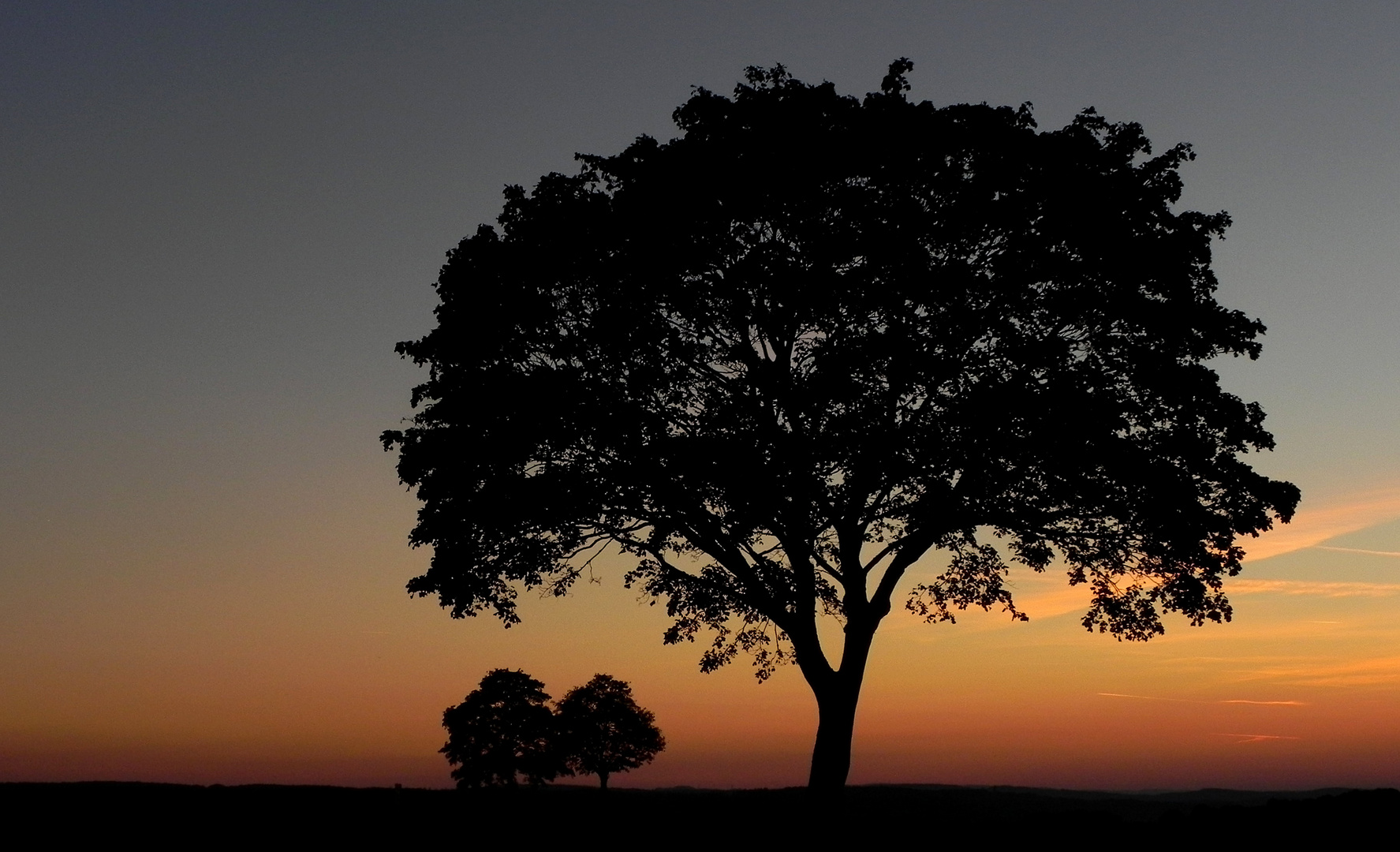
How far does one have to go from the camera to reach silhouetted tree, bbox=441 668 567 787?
71250mm

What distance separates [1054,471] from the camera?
1016 inches

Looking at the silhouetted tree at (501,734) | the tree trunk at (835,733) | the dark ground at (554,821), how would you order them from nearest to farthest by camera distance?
1. the dark ground at (554,821)
2. the tree trunk at (835,733)
3. the silhouetted tree at (501,734)

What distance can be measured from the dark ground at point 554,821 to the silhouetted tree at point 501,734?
44703 millimetres

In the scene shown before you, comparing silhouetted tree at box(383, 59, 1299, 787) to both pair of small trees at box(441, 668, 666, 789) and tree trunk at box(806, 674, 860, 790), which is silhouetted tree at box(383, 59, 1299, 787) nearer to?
tree trunk at box(806, 674, 860, 790)

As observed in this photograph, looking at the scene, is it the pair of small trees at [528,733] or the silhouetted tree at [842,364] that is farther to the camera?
the pair of small trees at [528,733]

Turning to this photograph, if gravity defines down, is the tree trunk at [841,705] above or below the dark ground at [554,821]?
above

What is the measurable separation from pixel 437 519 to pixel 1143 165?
18092 mm

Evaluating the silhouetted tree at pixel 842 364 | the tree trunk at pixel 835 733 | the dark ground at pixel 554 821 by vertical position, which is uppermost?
the silhouetted tree at pixel 842 364

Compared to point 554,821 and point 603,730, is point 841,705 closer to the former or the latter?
point 554,821

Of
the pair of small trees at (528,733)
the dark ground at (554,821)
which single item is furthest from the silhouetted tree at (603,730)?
the dark ground at (554,821)

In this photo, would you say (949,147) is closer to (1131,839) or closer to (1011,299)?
(1011,299)

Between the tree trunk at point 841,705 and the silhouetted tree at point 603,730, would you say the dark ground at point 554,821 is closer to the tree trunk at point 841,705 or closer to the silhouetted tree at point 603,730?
the tree trunk at point 841,705

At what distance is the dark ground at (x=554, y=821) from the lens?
20438 mm

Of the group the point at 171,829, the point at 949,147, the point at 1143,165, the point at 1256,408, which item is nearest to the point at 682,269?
the point at 949,147
